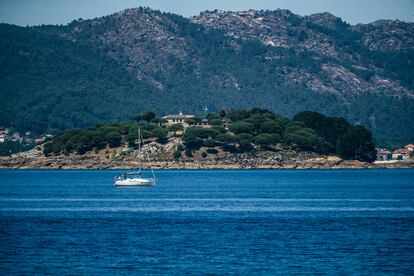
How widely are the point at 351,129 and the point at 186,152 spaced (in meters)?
31.2

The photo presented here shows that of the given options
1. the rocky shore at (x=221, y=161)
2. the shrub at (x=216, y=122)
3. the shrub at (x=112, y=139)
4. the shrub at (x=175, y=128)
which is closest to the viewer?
the rocky shore at (x=221, y=161)

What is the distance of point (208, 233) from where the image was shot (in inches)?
2186

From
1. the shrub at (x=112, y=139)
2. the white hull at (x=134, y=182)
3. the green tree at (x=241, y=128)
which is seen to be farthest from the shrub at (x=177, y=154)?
the white hull at (x=134, y=182)

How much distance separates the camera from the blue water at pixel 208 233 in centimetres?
4331

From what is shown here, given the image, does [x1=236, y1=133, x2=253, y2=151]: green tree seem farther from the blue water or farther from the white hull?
the blue water

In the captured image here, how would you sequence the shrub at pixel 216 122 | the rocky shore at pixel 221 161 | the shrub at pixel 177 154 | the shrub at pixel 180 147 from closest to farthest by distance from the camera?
1. the shrub at pixel 177 154
2. the shrub at pixel 180 147
3. the rocky shore at pixel 221 161
4. the shrub at pixel 216 122

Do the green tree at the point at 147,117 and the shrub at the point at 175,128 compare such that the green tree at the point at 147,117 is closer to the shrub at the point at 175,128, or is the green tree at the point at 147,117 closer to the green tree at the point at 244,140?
the shrub at the point at 175,128

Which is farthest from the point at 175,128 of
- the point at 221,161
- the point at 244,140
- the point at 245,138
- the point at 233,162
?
the point at 244,140

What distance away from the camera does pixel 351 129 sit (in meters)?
176

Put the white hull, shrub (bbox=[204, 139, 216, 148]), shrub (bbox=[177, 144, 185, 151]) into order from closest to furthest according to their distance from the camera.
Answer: the white hull → shrub (bbox=[204, 139, 216, 148]) → shrub (bbox=[177, 144, 185, 151])

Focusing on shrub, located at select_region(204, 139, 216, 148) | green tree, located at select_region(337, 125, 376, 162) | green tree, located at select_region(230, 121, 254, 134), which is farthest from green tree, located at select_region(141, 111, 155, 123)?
green tree, located at select_region(337, 125, 376, 162)

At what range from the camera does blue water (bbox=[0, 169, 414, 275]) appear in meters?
43.3

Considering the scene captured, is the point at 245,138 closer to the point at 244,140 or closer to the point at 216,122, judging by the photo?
the point at 244,140

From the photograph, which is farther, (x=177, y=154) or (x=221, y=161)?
(x=221, y=161)
